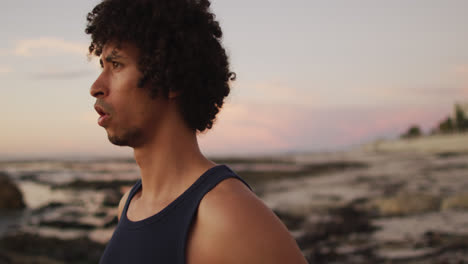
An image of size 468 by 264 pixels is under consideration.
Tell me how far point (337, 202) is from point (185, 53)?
47.6 ft

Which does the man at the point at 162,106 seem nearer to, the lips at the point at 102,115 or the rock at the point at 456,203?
the lips at the point at 102,115

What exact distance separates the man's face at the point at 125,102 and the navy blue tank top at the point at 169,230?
37 centimetres

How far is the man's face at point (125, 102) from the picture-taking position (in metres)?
1.83

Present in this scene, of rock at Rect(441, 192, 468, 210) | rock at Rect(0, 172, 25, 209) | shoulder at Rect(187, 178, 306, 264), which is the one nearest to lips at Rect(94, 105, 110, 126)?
shoulder at Rect(187, 178, 306, 264)

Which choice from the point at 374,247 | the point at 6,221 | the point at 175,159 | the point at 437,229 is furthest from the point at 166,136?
the point at 6,221

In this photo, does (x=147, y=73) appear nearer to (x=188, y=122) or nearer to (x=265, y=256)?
(x=188, y=122)

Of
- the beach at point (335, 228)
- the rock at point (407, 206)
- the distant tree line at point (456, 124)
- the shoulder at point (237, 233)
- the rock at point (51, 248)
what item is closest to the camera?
the shoulder at point (237, 233)

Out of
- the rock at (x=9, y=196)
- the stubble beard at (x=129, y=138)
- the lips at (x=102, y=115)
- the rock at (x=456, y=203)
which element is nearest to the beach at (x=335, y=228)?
the rock at (x=456, y=203)

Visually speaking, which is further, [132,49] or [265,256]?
[132,49]

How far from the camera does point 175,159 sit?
1.85 meters

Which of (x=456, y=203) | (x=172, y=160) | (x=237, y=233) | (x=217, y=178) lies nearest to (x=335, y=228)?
(x=456, y=203)

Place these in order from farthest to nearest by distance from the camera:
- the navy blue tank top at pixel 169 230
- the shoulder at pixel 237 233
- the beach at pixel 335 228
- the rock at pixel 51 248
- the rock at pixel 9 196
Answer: the rock at pixel 9 196 < the rock at pixel 51 248 < the beach at pixel 335 228 < the navy blue tank top at pixel 169 230 < the shoulder at pixel 237 233

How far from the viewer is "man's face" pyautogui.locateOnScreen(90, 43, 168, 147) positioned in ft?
6.00

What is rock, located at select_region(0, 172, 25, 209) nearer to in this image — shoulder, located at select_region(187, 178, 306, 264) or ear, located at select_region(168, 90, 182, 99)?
ear, located at select_region(168, 90, 182, 99)
